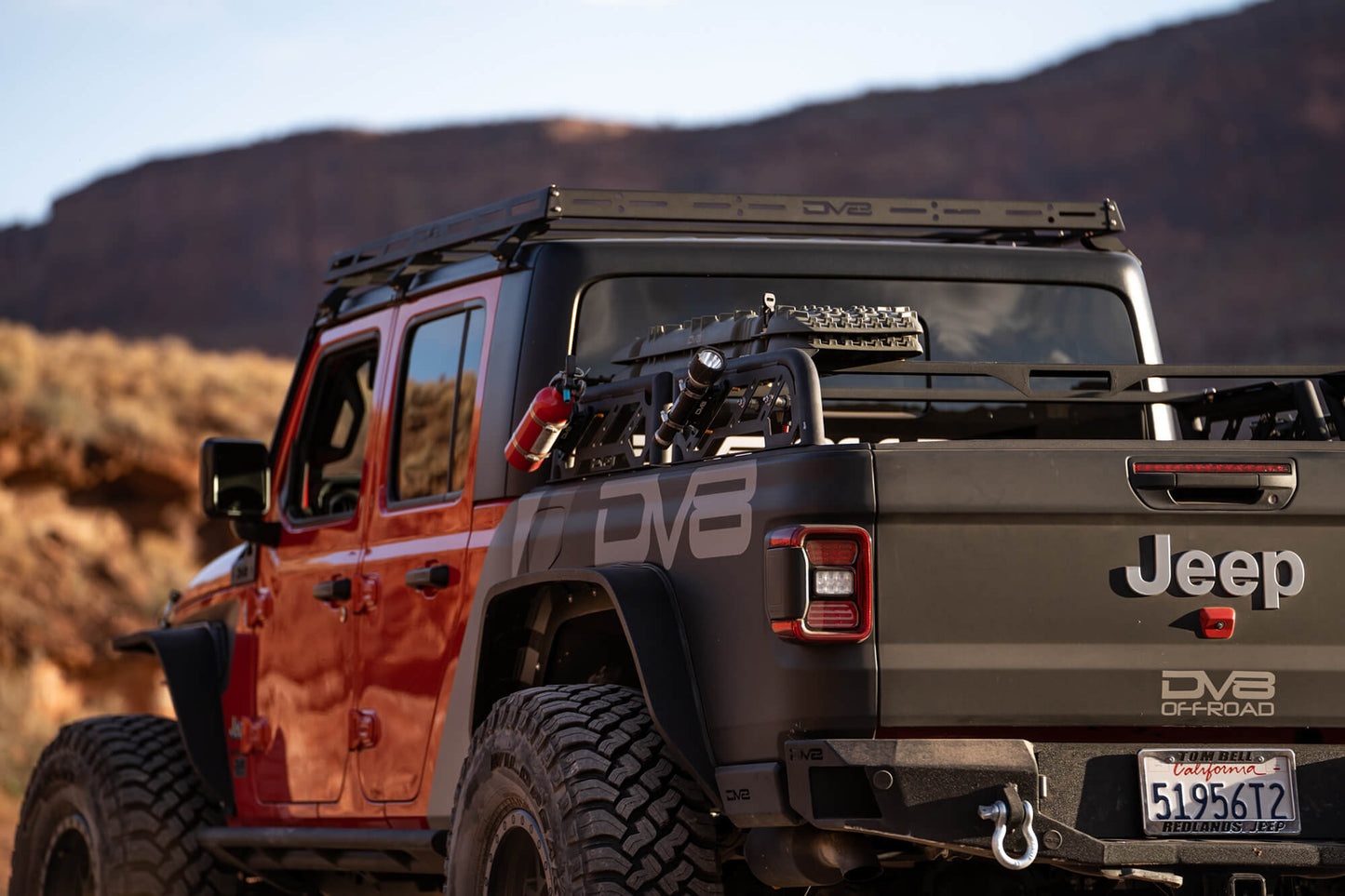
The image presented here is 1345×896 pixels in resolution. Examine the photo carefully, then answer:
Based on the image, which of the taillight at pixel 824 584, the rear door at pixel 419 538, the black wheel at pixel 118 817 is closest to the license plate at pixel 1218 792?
the taillight at pixel 824 584

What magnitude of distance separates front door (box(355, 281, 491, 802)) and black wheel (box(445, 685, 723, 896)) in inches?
31.4

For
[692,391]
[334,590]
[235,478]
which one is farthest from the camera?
[235,478]

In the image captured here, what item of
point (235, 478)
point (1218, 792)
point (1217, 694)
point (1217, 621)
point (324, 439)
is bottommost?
point (1218, 792)

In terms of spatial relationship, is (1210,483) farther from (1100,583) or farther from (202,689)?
(202,689)

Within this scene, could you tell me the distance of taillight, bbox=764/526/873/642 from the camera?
147 inches

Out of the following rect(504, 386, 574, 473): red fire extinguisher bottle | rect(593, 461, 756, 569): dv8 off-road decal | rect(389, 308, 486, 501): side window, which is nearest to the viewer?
rect(593, 461, 756, 569): dv8 off-road decal

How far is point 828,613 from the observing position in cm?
376

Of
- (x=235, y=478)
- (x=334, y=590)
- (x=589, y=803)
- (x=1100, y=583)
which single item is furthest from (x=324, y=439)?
(x=1100, y=583)

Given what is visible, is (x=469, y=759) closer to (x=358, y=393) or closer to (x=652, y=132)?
(x=358, y=393)

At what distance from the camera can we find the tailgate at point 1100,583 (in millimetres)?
3791

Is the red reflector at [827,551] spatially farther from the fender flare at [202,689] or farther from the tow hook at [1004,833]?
the fender flare at [202,689]

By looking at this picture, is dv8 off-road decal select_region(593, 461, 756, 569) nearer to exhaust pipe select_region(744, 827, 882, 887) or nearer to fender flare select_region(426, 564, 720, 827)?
fender flare select_region(426, 564, 720, 827)

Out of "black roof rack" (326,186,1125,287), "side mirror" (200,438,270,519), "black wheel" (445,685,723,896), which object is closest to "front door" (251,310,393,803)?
"side mirror" (200,438,270,519)

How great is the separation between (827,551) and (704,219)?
7.15 feet
